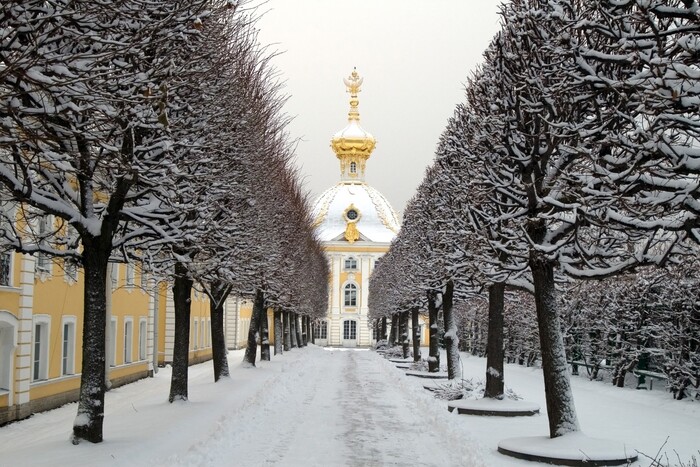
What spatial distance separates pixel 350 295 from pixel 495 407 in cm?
9261

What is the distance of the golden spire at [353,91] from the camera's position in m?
142

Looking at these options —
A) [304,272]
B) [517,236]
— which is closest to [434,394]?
[517,236]

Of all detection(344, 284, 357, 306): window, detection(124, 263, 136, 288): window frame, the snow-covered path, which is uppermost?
detection(344, 284, 357, 306): window

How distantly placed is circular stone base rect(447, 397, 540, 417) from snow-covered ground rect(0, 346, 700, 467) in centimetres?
34

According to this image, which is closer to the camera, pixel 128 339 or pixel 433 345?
pixel 128 339

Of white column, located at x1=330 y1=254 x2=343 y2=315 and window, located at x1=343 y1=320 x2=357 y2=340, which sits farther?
white column, located at x1=330 y1=254 x2=343 y2=315

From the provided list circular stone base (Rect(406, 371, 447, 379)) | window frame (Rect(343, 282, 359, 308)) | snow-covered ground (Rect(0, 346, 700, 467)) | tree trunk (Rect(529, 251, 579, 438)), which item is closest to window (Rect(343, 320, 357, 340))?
window frame (Rect(343, 282, 359, 308))

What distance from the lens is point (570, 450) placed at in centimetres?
1332

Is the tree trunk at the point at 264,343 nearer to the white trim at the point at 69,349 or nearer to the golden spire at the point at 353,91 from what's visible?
the white trim at the point at 69,349

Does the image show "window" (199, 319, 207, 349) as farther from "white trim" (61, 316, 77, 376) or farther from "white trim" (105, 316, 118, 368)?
"white trim" (61, 316, 77, 376)

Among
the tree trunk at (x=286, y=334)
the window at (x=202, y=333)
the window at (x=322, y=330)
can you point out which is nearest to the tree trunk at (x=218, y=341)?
the window at (x=202, y=333)

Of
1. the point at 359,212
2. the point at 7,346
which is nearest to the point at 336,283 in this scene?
the point at 359,212

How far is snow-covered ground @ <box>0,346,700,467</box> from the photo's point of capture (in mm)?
13148

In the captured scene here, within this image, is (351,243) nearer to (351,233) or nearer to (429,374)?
(351,233)
